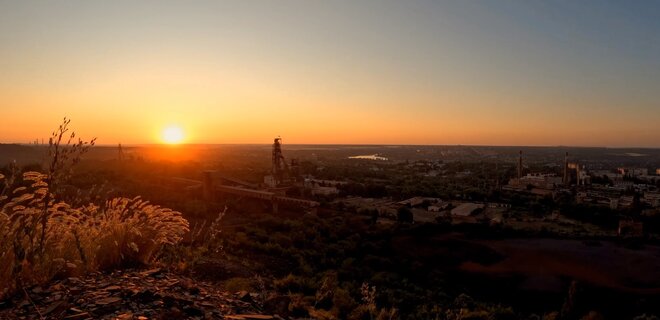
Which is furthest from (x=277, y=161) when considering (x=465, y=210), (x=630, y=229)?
(x=630, y=229)

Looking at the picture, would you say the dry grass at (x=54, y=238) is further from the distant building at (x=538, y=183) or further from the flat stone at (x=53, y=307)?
the distant building at (x=538, y=183)

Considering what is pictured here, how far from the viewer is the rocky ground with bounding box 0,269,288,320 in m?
2.82

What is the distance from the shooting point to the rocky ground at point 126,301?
2822 millimetres

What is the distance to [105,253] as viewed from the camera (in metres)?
4.41

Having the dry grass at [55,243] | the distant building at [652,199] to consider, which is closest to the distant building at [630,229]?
the distant building at [652,199]

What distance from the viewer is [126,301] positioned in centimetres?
309

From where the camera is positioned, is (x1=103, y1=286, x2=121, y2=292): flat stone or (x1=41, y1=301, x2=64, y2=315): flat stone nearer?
(x1=41, y1=301, x2=64, y2=315): flat stone

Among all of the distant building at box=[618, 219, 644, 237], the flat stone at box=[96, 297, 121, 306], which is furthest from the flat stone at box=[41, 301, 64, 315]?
the distant building at box=[618, 219, 644, 237]

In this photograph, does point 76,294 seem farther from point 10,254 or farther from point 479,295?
point 479,295

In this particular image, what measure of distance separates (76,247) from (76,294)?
116cm

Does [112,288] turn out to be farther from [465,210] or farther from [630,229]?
[465,210]

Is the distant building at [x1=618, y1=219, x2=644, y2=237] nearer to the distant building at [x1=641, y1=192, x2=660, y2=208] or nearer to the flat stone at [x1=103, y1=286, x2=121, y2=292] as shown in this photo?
the distant building at [x1=641, y1=192, x2=660, y2=208]

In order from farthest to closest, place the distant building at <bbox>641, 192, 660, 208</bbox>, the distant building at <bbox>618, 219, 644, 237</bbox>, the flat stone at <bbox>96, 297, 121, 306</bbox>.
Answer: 1. the distant building at <bbox>641, 192, 660, 208</bbox>
2. the distant building at <bbox>618, 219, 644, 237</bbox>
3. the flat stone at <bbox>96, 297, 121, 306</bbox>

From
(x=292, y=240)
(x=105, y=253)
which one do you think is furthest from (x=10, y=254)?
(x=292, y=240)
